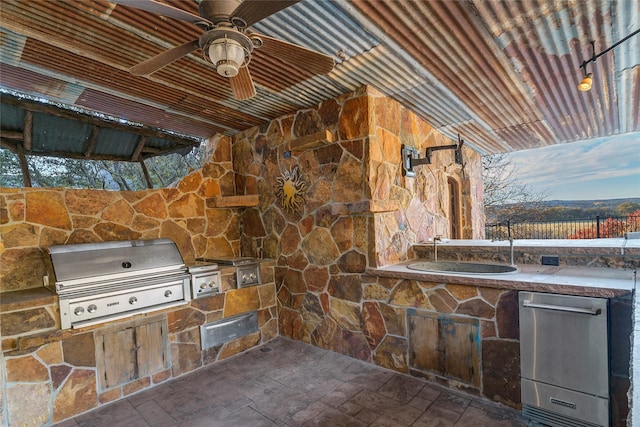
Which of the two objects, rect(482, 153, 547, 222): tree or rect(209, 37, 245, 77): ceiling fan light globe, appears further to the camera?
rect(482, 153, 547, 222): tree

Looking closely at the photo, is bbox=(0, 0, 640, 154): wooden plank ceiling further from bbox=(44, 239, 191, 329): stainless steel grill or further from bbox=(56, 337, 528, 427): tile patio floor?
bbox=(56, 337, 528, 427): tile patio floor

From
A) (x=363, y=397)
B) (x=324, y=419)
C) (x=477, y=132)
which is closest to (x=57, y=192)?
(x=324, y=419)

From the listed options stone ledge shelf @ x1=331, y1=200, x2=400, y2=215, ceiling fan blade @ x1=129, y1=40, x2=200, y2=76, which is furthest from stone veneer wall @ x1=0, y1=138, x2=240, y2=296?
ceiling fan blade @ x1=129, y1=40, x2=200, y2=76

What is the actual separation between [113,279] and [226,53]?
6.81 ft

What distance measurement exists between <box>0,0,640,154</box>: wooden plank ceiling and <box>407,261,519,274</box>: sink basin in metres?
1.68

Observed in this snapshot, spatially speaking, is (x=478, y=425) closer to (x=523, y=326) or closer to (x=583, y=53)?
(x=523, y=326)

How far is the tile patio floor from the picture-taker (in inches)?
82.1

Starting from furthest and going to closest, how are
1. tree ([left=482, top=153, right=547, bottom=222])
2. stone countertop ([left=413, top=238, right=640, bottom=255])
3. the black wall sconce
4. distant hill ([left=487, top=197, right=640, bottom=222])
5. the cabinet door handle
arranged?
tree ([left=482, top=153, right=547, bottom=222]), distant hill ([left=487, top=197, right=640, bottom=222]), the black wall sconce, stone countertop ([left=413, top=238, right=640, bottom=255]), the cabinet door handle

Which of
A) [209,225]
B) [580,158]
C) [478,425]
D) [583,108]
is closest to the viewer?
[478,425]

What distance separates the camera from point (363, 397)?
2340 millimetres

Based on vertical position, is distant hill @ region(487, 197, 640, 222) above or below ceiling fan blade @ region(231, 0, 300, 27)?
below

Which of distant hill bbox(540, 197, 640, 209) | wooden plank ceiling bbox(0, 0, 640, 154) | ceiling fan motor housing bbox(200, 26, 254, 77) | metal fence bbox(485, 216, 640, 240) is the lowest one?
metal fence bbox(485, 216, 640, 240)

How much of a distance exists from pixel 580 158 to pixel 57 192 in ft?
33.0

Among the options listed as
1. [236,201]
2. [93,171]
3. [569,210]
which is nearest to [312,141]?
[236,201]
